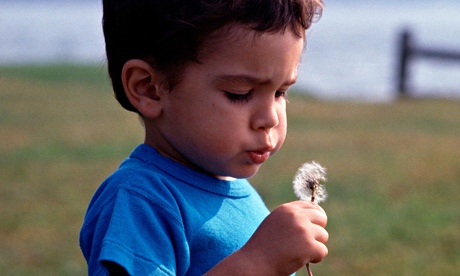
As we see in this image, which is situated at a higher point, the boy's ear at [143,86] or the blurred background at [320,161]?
the boy's ear at [143,86]

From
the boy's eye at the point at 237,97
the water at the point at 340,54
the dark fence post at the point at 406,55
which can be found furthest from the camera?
the water at the point at 340,54

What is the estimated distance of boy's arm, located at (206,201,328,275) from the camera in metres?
2.22

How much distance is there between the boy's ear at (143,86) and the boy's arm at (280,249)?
441mm

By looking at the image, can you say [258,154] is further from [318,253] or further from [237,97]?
[318,253]

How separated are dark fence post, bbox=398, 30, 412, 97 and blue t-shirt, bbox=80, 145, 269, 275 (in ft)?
47.6

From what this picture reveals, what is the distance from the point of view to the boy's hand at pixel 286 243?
2.22 metres

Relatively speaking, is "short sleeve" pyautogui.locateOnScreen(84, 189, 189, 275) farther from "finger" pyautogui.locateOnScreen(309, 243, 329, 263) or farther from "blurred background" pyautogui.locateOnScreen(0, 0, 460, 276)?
"blurred background" pyautogui.locateOnScreen(0, 0, 460, 276)

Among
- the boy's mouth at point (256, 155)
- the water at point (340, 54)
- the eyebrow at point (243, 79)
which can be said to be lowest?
the water at point (340, 54)

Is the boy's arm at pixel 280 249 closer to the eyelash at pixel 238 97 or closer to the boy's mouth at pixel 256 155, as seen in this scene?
the boy's mouth at pixel 256 155

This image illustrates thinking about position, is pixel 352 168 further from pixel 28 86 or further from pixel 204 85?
pixel 28 86

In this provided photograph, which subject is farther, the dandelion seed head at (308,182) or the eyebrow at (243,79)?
the dandelion seed head at (308,182)

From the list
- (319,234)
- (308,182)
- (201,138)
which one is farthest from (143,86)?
(319,234)

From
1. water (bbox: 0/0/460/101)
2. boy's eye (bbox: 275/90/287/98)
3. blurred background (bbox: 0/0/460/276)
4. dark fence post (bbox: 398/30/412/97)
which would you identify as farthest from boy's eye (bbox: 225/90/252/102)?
dark fence post (bbox: 398/30/412/97)

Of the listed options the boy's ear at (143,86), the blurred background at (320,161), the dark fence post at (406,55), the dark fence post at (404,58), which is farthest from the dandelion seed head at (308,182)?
the dark fence post at (404,58)
